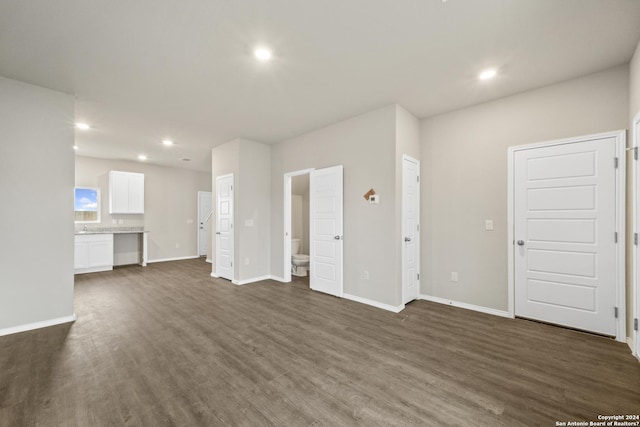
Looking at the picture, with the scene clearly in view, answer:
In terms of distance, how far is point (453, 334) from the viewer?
291 centimetres

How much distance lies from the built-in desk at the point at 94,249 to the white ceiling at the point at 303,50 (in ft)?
11.8

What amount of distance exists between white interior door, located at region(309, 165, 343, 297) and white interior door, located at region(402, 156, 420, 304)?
1.00 meters

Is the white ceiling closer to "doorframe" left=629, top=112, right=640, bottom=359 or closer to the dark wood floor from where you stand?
"doorframe" left=629, top=112, right=640, bottom=359

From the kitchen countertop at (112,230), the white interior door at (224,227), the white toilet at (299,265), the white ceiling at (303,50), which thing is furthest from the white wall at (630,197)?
the kitchen countertop at (112,230)

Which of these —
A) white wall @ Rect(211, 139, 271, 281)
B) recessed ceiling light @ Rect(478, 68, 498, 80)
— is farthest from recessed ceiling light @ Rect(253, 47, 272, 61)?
white wall @ Rect(211, 139, 271, 281)

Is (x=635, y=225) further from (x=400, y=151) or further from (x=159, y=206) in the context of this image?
(x=159, y=206)

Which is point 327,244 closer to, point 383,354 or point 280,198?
point 280,198

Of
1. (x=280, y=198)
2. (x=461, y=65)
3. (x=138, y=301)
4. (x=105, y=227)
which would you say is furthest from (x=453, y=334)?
(x=105, y=227)

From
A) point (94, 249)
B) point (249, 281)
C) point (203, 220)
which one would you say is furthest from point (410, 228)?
point (203, 220)

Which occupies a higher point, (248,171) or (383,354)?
(248,171)

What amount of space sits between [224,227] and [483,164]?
4.81 m

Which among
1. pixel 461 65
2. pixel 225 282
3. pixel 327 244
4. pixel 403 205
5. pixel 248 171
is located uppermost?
pixel 461 65

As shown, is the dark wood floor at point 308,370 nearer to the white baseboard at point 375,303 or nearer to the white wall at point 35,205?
the white baseboard at point 375,303

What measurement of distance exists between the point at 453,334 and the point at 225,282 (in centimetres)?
411
